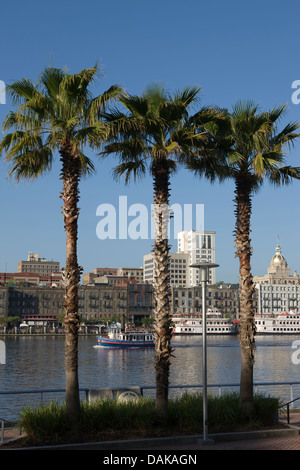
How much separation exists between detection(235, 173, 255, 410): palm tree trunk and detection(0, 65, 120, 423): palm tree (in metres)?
5.55

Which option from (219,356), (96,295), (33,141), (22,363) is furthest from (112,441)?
(96,295)

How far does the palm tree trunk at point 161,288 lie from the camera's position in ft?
55.9

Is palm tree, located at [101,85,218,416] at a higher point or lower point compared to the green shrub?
higher

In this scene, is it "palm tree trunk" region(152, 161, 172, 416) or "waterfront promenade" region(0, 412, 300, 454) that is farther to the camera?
"palm tree trunk" region(152, 161, 172, 416)

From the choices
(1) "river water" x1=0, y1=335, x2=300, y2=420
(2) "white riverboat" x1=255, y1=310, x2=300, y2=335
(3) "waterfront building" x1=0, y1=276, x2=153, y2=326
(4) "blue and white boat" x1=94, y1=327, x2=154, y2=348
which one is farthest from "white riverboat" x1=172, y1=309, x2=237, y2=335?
(1) "river water" x1=0, y1=335, x2=300, y2=420

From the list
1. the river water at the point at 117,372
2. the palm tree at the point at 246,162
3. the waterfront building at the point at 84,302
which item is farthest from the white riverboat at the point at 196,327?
the palm tree at the point at 246,162

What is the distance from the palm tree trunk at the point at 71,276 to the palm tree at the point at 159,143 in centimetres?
186

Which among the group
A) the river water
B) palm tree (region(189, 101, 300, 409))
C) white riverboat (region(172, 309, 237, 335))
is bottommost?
white riverboat (region(172, 309, 237, 335))

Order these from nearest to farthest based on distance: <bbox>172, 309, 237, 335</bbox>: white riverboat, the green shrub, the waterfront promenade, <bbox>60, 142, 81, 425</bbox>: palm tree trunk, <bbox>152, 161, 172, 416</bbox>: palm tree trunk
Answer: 1. the waterfront promenade
2. the green shrub
3. <bbox>60, 142, 81, 425</bbox>: palm tree trunk
4. <bbox>152, 161, 172, 416</bbox>: palm tree trunk
5. <bbox>172, 309, 237, 335</bbox>: white riverboat

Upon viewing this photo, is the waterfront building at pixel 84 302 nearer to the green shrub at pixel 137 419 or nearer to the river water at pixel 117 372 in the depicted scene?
the river water at pixel 117 372

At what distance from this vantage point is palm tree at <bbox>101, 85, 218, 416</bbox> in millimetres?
17531

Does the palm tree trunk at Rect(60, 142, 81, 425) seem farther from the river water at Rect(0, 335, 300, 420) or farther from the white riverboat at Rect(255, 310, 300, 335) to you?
the white riverboat at Rect(255, 310, 300, 335)

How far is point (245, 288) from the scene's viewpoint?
19.0 m

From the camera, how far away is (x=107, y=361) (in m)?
81.8
